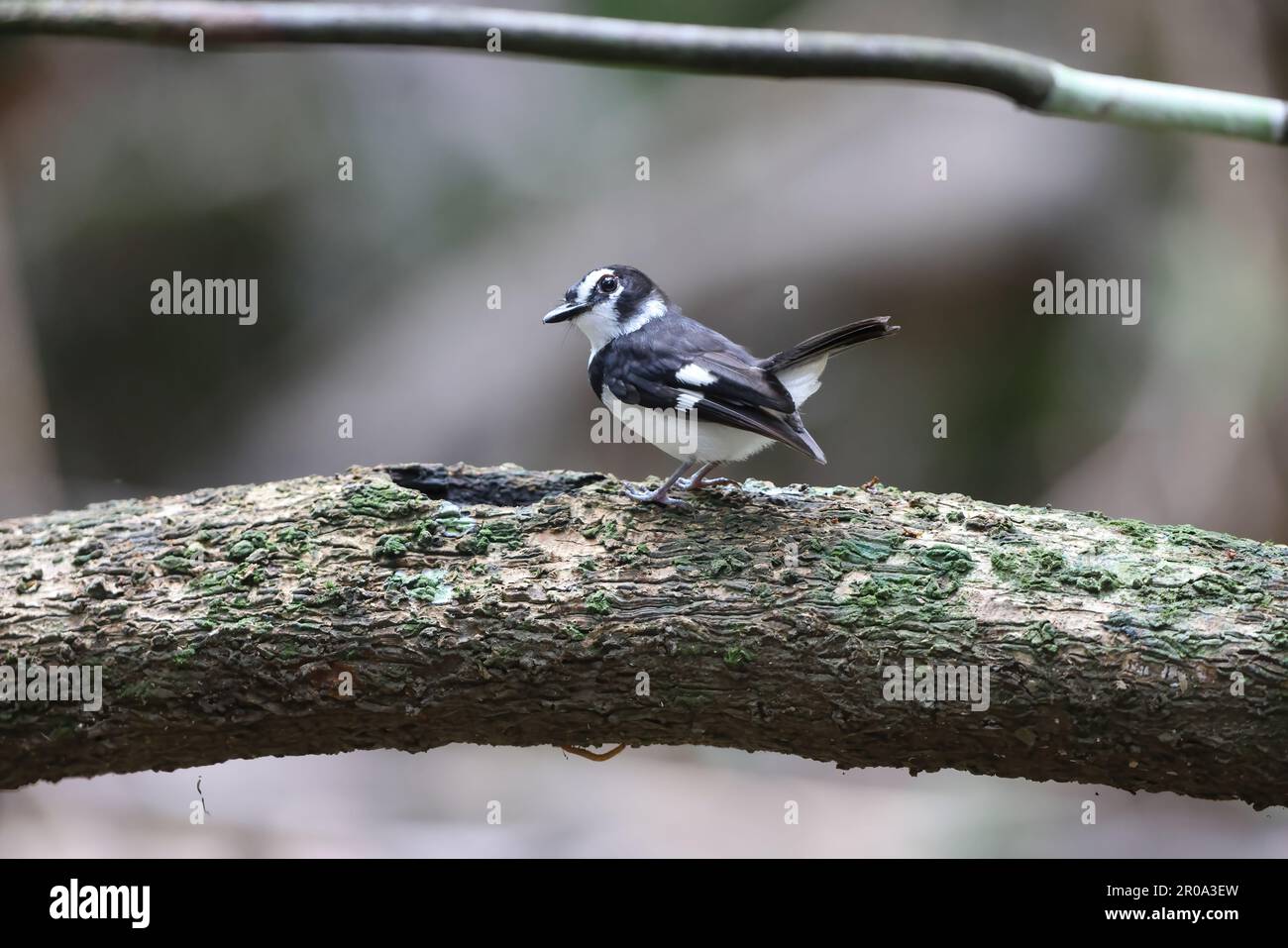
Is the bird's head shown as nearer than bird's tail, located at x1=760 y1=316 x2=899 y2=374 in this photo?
No

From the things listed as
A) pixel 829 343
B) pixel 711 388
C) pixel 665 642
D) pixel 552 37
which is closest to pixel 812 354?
pixel 829 343

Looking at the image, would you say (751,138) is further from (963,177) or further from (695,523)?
(695,523)

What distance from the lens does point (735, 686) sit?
3371mm

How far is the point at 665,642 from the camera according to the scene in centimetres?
338

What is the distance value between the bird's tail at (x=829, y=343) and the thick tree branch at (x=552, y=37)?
1.02m

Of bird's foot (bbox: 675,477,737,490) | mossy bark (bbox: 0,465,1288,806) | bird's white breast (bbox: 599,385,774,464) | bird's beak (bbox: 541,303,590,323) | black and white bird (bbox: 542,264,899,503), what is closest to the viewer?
mossy bark (bbox: 0,465,1288,806)

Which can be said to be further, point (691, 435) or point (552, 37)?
point (691, 435)

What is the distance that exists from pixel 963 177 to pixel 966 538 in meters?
6.16

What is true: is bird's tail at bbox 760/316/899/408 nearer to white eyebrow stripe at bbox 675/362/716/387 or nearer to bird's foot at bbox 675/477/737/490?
white eyebrow stripe at bbox 675/362/716/387

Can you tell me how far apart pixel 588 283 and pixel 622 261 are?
5354mm

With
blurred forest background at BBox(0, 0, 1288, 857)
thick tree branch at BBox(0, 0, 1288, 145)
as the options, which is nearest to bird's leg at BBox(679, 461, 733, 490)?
thick tree branch at BBox(0, 0, 1288, 145)

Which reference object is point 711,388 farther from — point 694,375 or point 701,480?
point 701,480

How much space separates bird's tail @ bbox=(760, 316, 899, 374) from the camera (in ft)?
12.1

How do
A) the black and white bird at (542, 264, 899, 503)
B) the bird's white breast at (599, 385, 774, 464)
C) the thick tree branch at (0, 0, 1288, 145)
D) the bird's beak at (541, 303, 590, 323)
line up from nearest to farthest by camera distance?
the thick tree branch at (0, 0, 1288, 145), the black and white bird at (542, 264, 899, 503), the bird's white breast at (599, 385, 774, 464), the bird's beak at (541, 303, 590, 323)
